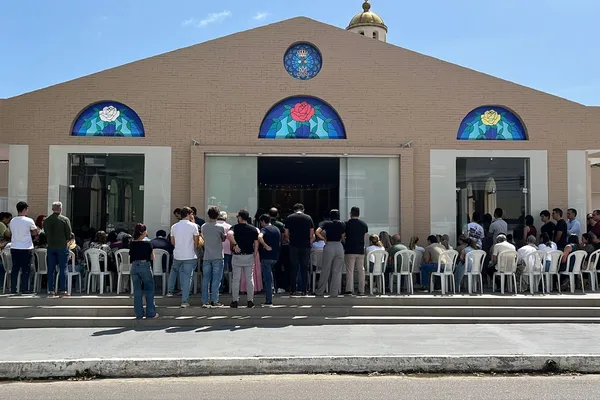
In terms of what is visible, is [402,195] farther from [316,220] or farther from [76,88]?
[76,88]

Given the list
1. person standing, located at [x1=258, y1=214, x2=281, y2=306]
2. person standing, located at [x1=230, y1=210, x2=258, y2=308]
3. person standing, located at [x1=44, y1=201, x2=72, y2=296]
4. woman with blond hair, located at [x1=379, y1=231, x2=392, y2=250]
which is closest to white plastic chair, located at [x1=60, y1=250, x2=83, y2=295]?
person standing, located at [x1=44, y1=201, x2=72, y2=296]

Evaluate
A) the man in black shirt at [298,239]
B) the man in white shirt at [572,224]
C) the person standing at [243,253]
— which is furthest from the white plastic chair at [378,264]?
the man in white shirt at [572,224]

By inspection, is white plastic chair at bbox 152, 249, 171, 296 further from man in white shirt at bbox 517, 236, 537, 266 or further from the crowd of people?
man in white shirt at bbox 517, 236, 537, 266

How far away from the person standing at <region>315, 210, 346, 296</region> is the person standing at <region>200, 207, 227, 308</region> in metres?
1.89

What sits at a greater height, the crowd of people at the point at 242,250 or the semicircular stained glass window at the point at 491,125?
the semicircular stained glass window at the point at 491,125

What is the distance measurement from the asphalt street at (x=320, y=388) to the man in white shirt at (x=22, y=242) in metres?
4.81

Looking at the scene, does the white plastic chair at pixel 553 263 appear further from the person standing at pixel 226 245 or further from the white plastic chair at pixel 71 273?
the white plastic chair at pixel 71 273

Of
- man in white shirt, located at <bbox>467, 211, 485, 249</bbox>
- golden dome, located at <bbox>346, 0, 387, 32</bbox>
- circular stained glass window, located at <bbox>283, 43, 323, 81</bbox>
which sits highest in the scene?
golden dome, located at <bbox>346, 0, 387, 32</bbox>

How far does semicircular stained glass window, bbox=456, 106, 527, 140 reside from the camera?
45.3 feet

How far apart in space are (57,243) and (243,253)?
3.39 metres

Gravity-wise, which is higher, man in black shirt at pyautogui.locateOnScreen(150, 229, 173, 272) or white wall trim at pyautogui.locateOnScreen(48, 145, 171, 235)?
white wall trim at pyautogui.locateOnScreen(48, 145, 171, 235)

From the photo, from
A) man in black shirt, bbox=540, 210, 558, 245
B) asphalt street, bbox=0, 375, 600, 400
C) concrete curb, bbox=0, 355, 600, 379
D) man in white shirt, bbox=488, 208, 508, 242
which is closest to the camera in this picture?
asphalt street, bbox=0, 375, 600, 400

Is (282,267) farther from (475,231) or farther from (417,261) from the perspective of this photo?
(475,231)

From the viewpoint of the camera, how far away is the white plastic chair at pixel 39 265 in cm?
1134
